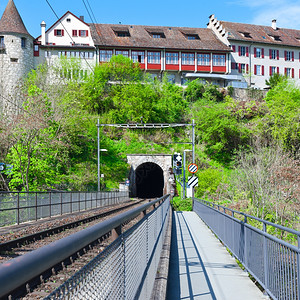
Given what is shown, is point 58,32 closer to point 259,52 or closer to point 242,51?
point 242,51

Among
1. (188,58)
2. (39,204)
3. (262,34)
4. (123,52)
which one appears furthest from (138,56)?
(39,204)

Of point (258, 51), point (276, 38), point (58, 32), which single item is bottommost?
point (258, 51)

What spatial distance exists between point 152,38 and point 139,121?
20005mm

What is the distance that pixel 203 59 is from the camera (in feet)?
251

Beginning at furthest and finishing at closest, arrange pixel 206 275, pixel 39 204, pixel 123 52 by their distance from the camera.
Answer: pixel 123 52, pixel 39 204, pixel 206 275

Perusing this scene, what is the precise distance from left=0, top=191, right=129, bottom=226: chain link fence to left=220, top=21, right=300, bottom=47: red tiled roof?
191 ft

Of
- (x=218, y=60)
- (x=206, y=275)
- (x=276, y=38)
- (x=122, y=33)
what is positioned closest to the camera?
(x=206, y=275)

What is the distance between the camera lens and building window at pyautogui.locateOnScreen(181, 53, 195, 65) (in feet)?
249

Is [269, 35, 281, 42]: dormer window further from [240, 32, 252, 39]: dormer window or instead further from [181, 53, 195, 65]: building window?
[181, 53, 195, 65]: building window

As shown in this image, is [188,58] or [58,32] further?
[188,58]

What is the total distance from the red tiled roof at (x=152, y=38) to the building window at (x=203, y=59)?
4.71 ft

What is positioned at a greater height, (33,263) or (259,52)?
(259,52)

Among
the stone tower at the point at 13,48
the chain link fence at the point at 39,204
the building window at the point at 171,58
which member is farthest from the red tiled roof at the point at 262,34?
the chain link fence at the point at 39,204

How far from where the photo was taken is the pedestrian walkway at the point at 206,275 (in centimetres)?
711
